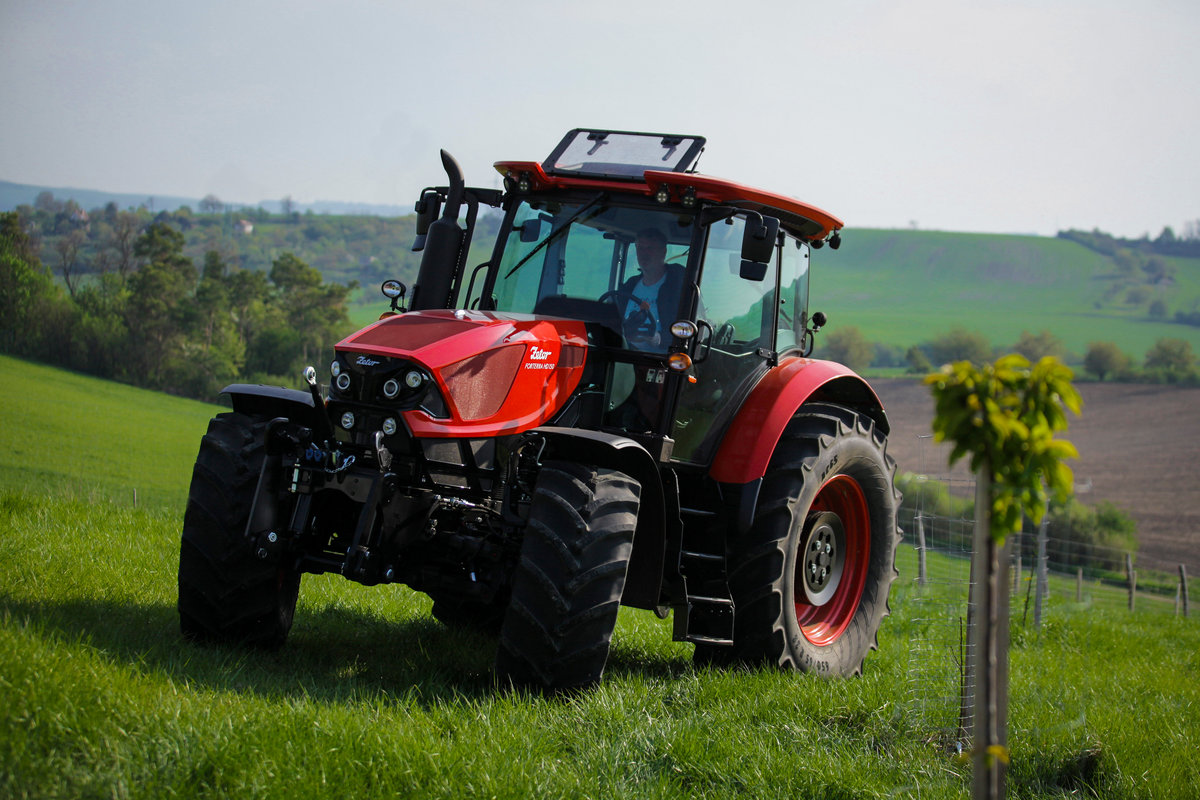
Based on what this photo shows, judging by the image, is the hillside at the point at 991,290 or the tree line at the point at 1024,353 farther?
the hillside at the point at 991,290

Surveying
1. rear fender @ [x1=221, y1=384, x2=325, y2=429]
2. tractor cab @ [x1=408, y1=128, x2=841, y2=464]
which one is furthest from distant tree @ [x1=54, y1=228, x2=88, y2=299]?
tractor cab @ [x1=408, y1=128, x2=841, y2=464]

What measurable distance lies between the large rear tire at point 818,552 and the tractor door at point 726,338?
398 mm

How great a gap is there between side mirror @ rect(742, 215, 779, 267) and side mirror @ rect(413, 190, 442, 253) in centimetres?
185

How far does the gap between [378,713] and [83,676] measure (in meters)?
1.03

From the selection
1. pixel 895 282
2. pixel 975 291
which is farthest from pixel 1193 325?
pixel 895 282

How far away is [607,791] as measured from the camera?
349 centimetres

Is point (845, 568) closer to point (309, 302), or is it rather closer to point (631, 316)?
point (631, 316)

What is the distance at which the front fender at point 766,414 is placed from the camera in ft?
18.0

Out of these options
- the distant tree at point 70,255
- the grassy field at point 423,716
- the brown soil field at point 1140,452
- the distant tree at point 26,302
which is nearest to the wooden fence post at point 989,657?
the grassy field at point 423,716

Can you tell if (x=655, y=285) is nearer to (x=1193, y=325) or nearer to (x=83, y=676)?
(x=83, y=676)

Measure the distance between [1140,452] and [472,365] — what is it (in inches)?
2088

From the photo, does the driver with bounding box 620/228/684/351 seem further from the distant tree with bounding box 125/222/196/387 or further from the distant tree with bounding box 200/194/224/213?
→ the distant tree with bounding box 200/194/224/213

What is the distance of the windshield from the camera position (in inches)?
216

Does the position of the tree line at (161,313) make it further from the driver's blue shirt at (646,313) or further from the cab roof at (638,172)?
the driver's blue shirt at (646,313)
